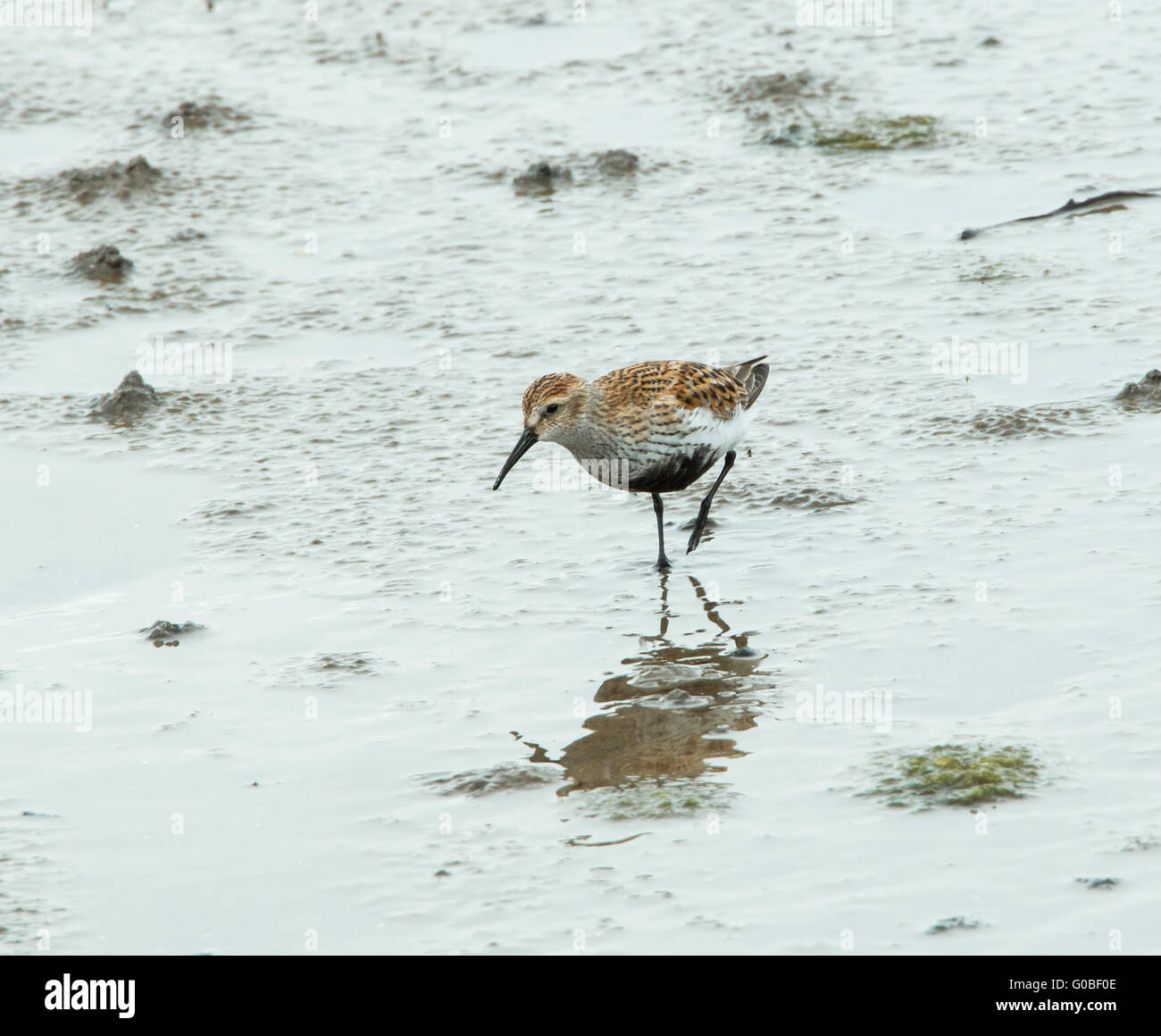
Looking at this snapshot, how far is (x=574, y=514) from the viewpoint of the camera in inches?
327

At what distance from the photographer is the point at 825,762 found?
227 inches

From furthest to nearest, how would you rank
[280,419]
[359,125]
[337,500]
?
1. [359,125]
2. [280,419]
3. [337,500]

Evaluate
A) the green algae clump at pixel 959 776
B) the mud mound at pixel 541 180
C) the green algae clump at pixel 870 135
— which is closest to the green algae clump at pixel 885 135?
the green algae clump at pixel 870 135

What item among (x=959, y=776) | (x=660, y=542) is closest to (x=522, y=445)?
(x=660, y=542)

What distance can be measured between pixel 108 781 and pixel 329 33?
1232cm

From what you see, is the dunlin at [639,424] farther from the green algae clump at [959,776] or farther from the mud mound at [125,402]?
the mud mound at [125,402]

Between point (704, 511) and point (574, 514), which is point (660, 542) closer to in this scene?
point (704, 511)

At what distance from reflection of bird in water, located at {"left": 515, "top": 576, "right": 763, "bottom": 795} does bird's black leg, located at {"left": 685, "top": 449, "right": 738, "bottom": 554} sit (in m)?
0.76

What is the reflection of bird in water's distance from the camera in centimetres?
589

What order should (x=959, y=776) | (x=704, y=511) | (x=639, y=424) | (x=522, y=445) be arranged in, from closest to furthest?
(x=959, y=776) < (x=639, y=424) < (x=522, y=445) < (x=704, y=511)

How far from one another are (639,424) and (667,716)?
1.69 metres

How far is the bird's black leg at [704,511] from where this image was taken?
779cm
